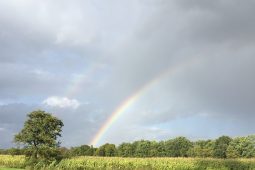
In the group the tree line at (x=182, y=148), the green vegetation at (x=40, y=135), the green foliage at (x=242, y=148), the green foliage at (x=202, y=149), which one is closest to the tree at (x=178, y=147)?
the tree line at (x=182, y=148)

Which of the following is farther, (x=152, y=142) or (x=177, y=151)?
(x=152, y=142)

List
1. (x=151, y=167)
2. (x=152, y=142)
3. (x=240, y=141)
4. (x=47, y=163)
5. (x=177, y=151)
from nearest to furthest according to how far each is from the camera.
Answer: (x=151, y=167) < (x=47, y=163) < (x=240, y=141) < (x=177, y=151) < (x=152, y=142)

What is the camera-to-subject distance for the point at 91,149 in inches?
5103

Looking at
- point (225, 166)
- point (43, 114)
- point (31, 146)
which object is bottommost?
point (225, 166)

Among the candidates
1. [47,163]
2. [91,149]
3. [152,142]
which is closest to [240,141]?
[152,142]

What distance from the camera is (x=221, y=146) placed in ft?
361

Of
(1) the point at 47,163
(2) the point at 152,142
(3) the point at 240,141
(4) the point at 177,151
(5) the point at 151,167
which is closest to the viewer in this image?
(5) the point at 151,167

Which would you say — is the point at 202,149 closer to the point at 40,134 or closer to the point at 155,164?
the point at 155,164

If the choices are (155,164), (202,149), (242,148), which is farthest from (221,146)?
(155,164)

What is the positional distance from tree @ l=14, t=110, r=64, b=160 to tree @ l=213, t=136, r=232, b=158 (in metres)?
70.0

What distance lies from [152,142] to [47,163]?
80558mm

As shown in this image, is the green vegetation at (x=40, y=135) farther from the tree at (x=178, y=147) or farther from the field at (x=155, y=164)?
the tree at (x=178, y=147)

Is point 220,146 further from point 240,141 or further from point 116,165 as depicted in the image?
point 116,165

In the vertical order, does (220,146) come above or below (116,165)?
above
